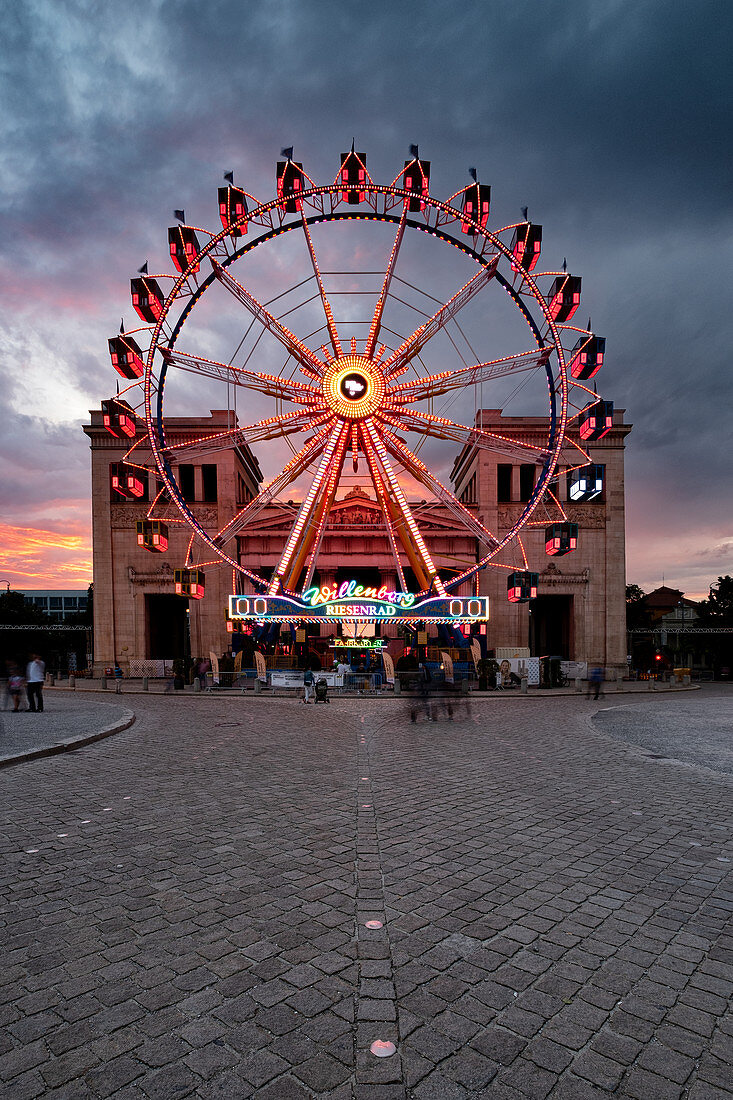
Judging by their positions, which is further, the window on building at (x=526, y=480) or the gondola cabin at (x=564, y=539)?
the window on building at (x=526, y=480)

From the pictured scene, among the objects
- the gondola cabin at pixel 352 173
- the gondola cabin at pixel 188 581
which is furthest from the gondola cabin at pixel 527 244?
the gondola cabin at pixel 188 581

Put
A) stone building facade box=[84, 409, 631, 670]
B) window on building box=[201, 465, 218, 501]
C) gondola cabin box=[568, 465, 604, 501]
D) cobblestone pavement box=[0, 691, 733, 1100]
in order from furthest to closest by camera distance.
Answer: window on building box=[201, 465, 218, 501]
stone building facade box=[84, 409, 631, 670]
gondola cabin box=[568, 465, 604, 501]
cobblestone pavement box=[0, 691, 733, 1100]

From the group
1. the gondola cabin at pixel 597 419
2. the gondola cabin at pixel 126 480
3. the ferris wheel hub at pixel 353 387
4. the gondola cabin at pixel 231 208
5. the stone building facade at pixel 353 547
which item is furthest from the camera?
the stone building facade at pixel 353 547

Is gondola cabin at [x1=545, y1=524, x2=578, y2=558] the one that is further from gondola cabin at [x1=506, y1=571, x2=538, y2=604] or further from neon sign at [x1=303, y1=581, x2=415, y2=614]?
neon sign at [x1=303, y1=581, x2=415, y2=614]

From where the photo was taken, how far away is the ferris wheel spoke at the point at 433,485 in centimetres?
3019

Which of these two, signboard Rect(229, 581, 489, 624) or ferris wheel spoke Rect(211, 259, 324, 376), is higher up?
ferris wheel spoke Rect(211, 259, 324, 376)

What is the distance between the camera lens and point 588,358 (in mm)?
27141

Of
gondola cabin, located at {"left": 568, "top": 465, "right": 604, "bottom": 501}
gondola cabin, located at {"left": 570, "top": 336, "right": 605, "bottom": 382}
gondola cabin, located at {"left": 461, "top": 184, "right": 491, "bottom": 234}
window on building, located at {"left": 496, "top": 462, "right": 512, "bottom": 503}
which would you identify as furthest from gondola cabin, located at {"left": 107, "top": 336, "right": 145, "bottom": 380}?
window on building, located at {"left": 496, "top": 462, "right": 512, "bottom": 503}

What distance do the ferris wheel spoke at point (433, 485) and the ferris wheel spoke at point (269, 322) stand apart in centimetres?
545

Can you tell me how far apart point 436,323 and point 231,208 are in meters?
11.3

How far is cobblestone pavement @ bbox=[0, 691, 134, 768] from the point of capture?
11090 millimetres

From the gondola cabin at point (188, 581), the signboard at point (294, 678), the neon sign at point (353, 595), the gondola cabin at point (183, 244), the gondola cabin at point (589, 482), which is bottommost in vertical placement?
the signboard at point (294, 678)

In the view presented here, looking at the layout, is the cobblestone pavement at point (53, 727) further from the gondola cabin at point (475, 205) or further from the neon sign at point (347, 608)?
the gondola cabin at point (475, 205)

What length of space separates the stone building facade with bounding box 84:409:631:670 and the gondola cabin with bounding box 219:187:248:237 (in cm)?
1844
